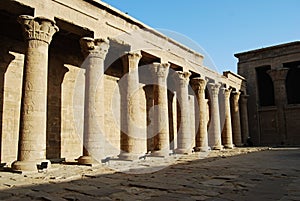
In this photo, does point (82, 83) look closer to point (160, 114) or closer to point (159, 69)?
point (159, 69)

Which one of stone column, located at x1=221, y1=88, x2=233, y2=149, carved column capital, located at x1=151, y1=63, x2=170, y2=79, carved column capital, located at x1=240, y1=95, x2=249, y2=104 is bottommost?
stone column, located at x1=221, y1=88, x2=233, y2=149

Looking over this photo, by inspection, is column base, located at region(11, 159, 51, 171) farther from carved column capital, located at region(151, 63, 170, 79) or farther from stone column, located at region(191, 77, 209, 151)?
stone column, located at region(191, 77, 209, 151)

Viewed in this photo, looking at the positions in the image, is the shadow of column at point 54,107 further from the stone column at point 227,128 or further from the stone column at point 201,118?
the stone column at point 227,128

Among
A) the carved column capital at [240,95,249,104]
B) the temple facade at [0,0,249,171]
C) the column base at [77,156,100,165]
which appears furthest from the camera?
the carved column capital at [240,95,249,104]

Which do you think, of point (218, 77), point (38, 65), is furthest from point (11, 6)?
point (218, 77)

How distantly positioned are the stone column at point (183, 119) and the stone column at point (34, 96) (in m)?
8.67

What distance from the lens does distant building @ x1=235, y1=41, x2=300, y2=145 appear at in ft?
79.6

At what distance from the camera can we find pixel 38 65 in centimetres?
895

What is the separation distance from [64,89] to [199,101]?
29.1ft

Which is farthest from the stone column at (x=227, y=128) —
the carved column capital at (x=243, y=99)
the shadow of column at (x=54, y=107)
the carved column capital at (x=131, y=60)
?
the shadow of column at (x=54, y=107)

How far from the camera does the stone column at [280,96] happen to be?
24344mm

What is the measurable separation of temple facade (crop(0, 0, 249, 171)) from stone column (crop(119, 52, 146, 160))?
1.8 inches

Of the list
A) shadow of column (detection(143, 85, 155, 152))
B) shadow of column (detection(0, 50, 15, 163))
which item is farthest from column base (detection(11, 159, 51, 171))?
shadow of column (detection(143, 85, 155, 152))

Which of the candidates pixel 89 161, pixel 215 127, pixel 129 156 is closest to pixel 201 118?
pixel 215 127
